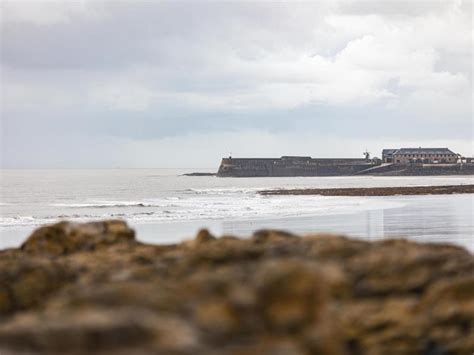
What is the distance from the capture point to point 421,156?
181250mm

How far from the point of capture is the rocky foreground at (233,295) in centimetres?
498

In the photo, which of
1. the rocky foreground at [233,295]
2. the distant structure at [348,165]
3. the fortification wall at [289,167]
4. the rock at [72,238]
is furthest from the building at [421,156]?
the rocky foreground at [233,295]

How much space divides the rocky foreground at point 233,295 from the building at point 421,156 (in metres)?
176

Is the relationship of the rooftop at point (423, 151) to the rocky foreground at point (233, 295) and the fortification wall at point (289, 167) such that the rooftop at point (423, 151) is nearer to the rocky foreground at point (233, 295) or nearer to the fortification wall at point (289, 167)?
the fortification wall at point (289, 167)

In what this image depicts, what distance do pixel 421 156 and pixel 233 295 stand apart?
183720 millimetres

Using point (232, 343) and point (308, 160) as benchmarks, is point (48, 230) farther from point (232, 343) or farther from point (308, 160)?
point (308, 160)

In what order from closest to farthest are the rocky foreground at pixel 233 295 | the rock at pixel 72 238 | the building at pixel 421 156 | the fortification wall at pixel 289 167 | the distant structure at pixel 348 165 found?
the rocky foreground at pixel 233 295 → the rock at pixel 72 238 → the distant structure at pixel 348 165 → the fortification wall at pixel 289 167 → the building at pixel 421 156

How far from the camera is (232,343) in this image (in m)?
5.29

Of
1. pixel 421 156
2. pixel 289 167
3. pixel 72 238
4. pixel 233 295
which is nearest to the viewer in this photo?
pixel 233 295

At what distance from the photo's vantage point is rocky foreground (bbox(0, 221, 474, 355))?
498cm

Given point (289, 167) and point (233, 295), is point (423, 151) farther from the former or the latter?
point (233, 295)

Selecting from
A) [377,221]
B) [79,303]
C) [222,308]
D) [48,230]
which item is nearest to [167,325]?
[222,308]

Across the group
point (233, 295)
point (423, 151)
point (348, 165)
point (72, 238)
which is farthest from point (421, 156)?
point (233, 295)

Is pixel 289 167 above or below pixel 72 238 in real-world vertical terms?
above
